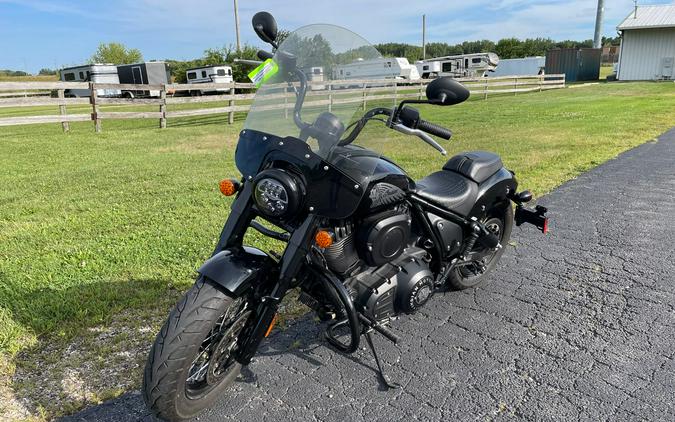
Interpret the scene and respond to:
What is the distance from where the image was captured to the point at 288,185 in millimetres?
2188

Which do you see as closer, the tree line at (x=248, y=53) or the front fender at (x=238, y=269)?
the front fender at (x=238, y=269)

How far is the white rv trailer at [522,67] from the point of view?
4622cm

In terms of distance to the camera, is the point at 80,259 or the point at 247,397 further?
the point at 80,259

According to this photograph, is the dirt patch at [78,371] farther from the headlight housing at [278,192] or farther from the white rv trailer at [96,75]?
the white rv trailer at [96,75]

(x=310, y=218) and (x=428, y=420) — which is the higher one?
(x=310, y=218)

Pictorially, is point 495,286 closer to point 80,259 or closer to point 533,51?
point 80,259

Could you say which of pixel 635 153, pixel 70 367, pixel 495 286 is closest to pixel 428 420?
pixel 495 286

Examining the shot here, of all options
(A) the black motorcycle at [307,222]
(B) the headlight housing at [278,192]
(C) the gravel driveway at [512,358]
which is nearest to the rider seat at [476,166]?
(A) the black motorcycle at [307,222]

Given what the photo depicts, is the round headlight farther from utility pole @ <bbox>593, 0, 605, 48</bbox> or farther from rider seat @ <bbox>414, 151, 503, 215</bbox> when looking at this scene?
utility pole @ <bbox>593, 0, 605, 48</bbox>

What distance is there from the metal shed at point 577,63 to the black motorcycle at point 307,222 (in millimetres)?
43961

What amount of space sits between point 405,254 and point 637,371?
1456 mm

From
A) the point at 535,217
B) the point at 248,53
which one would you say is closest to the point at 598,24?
the point at 248,53

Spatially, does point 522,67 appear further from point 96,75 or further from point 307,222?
point 307,222

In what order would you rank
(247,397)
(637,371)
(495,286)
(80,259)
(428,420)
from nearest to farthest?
(428,420) < (247,397) < (637,371) < (495,286) < (80,259)
